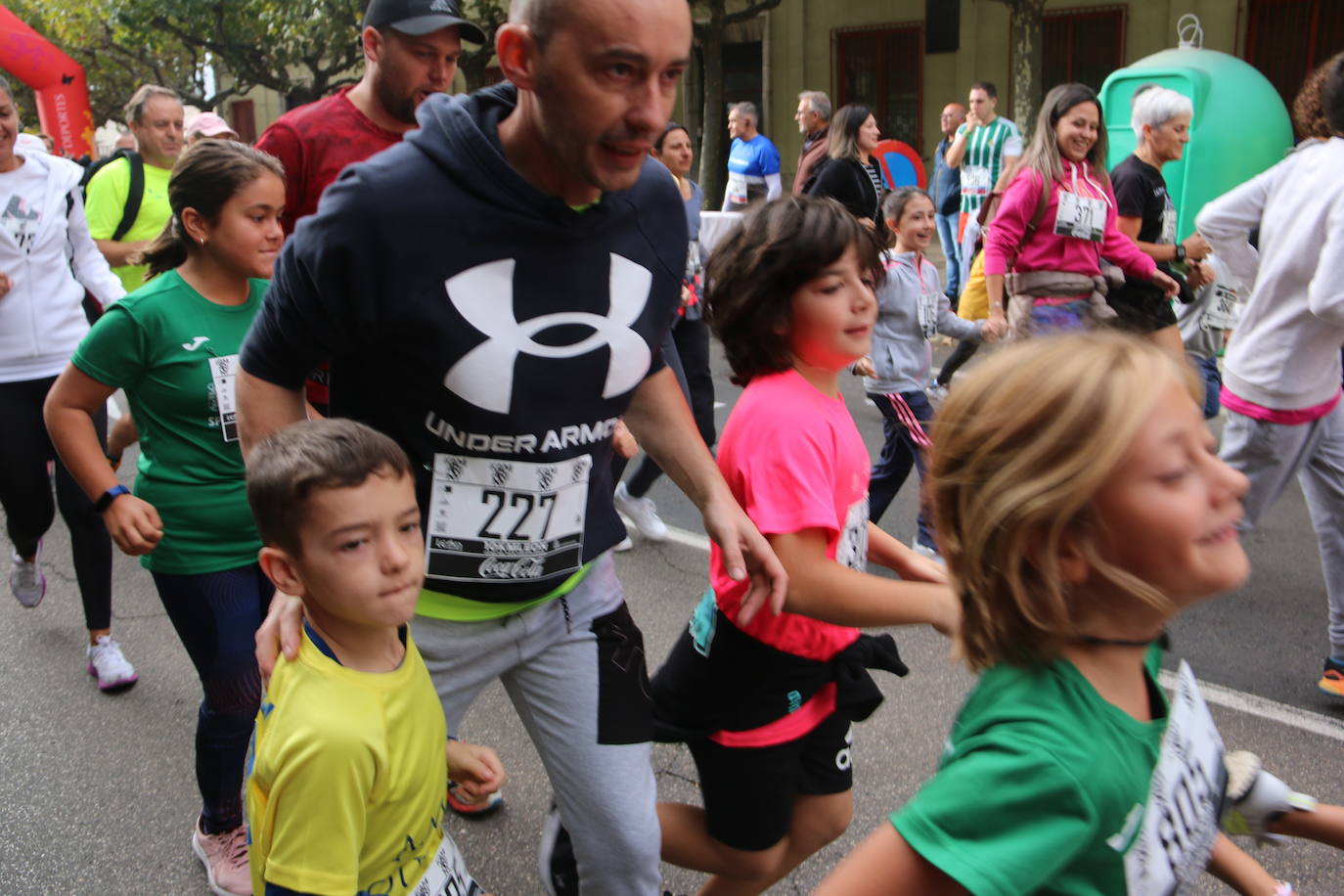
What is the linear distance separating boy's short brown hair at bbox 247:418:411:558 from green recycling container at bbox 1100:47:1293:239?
9054 millimetres

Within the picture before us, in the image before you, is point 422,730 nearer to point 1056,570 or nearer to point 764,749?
point 764,749

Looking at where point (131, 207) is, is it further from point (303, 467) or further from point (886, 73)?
point (886, 73)

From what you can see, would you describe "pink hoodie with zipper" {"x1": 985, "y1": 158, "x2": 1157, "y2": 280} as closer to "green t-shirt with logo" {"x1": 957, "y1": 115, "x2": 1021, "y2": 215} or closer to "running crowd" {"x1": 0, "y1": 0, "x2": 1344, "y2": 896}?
"running crowd" {"x1": 0, "y1": 0, "x2": 1344, "y2": 896}

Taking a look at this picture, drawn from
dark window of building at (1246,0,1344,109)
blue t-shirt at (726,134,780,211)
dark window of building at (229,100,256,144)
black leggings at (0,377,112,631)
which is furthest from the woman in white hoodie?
dark window of building at (229,100,256,144)

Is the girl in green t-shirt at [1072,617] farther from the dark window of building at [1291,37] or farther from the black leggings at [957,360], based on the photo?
the dark window of building at [1291,37]

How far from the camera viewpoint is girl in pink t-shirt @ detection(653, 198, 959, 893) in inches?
91.7

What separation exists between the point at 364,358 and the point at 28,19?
33446mm

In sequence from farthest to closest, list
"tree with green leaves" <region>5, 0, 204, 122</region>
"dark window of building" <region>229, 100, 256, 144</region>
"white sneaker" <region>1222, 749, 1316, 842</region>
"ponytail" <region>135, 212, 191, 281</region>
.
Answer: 1. "dark window of building" <region>229, 100, 256, 144</region>
2. "tree with green leaves" <region>5, 0, 204, 122</region>
3. "ponytail" <region>135, 212, 191, 281</region>
4. "white sneaker" <region>1222, 749, 1316, 842</region>

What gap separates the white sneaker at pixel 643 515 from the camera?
18.6 ft

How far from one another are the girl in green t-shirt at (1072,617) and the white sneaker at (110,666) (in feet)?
11.5

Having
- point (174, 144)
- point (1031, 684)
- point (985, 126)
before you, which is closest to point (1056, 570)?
point (1031, 684)

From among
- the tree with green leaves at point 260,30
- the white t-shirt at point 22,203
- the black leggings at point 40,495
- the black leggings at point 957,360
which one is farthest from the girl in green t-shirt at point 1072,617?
the tree with green leaves at point 260,30

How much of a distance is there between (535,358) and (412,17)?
1.60 m

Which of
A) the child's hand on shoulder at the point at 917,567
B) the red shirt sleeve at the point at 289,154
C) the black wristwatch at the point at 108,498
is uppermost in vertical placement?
the red shirt sleeve at the point at 289,154
